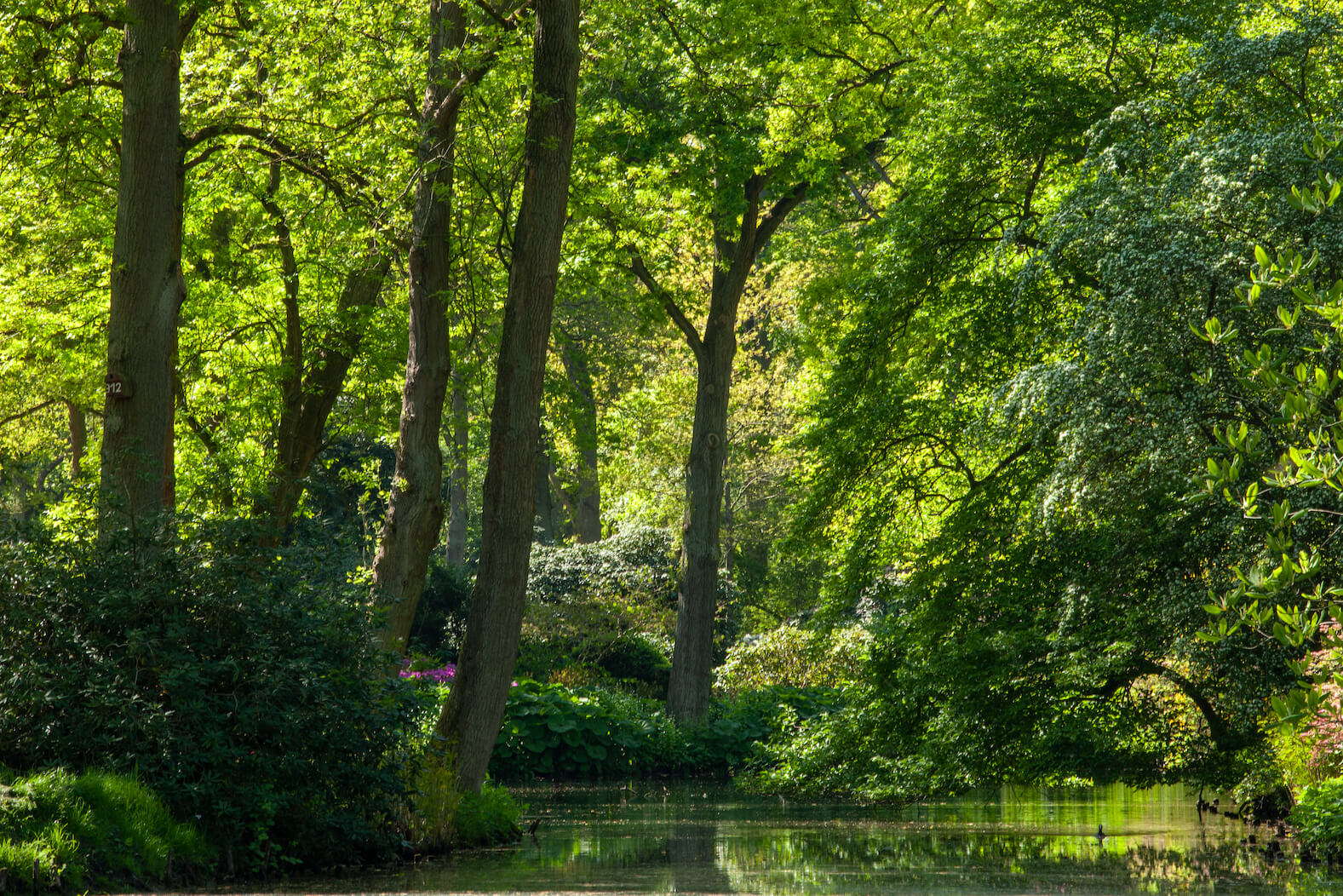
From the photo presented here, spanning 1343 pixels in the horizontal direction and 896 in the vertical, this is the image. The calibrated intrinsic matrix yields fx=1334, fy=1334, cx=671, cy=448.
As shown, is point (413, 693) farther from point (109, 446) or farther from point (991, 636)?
point (991, 636)

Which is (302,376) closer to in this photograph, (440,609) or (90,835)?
(90,835)

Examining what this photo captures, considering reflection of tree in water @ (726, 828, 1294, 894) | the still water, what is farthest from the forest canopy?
reflection of tree in water @ (726, 828, 1294, 894)

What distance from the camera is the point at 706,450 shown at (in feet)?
70.3

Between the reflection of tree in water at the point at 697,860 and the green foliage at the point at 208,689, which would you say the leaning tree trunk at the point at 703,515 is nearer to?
the reflection of tree in water at the point at 697,860

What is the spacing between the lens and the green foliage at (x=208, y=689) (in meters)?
8.14

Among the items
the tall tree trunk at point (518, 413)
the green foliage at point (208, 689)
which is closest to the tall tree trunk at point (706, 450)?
the tall tree trunk at point (518, 413)

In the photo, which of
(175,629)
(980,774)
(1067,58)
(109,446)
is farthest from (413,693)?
(1067,58)

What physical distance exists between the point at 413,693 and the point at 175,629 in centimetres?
181

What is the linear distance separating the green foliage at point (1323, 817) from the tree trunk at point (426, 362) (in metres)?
7.70

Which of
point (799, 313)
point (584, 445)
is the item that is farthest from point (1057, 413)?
point (799, 313)

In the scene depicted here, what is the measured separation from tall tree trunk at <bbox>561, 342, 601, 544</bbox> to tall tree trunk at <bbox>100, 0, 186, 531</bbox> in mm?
8932

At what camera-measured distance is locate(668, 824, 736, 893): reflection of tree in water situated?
8.30 metres

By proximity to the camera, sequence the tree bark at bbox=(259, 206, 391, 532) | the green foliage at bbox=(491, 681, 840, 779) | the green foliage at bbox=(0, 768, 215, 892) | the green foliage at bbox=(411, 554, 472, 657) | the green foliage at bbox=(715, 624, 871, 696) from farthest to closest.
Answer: the green foliage at bbox=(411, 554, 472, 657), the green foliage at bbox=(715, 624, 871, 696), the green foliage at bbox=(491, 681, 840, 779), the tree bark at bbox=(259, 206, 391, 532), the green foliage at bbox=(0, 768, 215, 892)

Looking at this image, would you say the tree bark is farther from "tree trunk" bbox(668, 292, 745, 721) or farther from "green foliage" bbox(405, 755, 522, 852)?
"tree trunk" bbox(668, 292, 745, 721)
